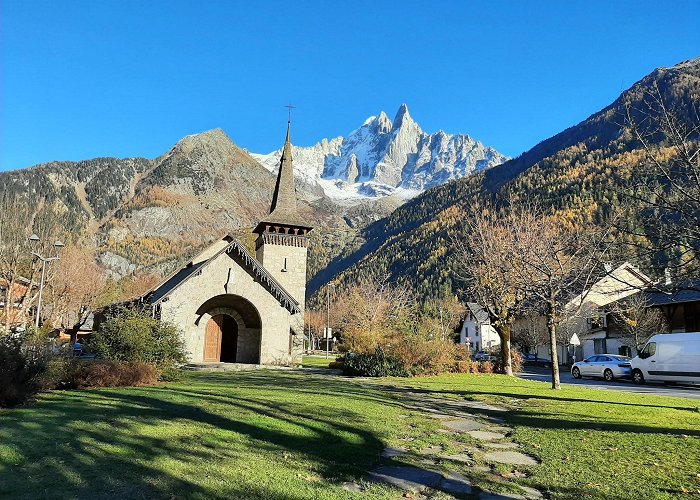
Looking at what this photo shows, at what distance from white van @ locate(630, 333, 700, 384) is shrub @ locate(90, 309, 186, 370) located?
72.5 ft

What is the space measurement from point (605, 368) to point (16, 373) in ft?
90.3

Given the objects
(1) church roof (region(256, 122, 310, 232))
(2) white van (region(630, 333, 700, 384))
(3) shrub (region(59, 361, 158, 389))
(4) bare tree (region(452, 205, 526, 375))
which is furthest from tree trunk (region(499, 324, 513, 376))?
(1) church roof (region(256, 122, 310, 232))

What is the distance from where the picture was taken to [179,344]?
1925cm

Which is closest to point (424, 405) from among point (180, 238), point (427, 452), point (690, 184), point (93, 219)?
point (427, 452)

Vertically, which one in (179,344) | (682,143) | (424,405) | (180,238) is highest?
(180,238)

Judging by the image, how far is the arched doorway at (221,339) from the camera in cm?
3222

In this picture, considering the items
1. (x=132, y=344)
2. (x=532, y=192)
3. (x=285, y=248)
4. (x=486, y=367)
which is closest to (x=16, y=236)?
(x=285, y=248)

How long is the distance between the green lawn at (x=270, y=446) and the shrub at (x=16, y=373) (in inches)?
18.7

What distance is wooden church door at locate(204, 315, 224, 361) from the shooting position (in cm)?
3216

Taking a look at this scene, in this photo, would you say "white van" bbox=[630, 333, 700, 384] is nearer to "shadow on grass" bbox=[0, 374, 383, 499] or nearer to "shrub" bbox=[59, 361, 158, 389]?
"shadow on grass" bbox=[0, 374, 383, 499]

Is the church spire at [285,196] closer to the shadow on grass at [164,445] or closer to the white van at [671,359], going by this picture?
the white van at [671,359]

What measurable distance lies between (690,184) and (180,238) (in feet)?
587

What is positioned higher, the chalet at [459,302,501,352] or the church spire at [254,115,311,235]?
the church spire at [254,115,311,235]

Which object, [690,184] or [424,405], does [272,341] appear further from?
Answer: [690,184]
